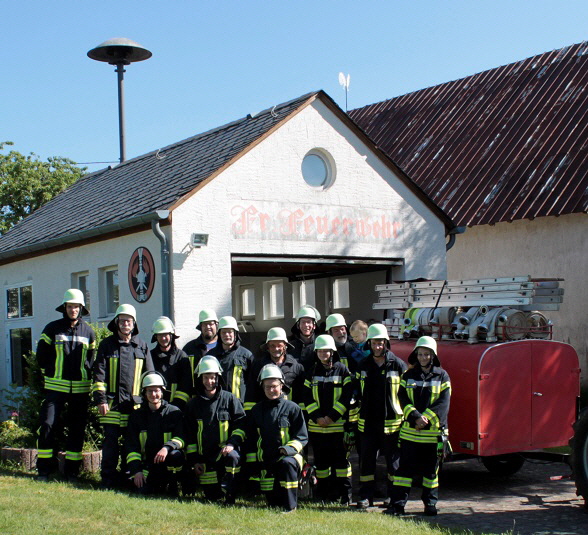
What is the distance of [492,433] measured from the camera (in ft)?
30.8

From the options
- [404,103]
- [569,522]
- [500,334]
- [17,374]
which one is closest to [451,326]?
[500,334]

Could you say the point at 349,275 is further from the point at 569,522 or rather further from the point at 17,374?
the point at 569,522

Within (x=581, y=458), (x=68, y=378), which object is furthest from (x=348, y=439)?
(x=68, y=378)

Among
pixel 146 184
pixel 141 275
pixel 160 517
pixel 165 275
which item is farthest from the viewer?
pixel 146 184

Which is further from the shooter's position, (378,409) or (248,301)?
(248,301)

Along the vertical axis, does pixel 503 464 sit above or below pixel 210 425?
below

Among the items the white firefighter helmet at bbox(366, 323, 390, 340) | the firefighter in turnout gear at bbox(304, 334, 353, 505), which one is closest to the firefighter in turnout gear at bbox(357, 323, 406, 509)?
the white firefighter helmet at bbox(366, 323, 390, 340)

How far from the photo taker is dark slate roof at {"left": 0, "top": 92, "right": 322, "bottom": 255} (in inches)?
493

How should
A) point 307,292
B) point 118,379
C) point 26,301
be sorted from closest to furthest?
point 118,379, point 26,301, point 307,292

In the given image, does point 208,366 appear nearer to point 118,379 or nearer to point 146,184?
point 118,379

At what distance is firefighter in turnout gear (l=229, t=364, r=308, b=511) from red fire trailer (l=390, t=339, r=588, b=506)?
1.93 metres

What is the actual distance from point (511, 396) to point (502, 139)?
13.6 m

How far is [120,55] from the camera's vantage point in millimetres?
22188

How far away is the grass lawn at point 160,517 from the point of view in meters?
7.19
